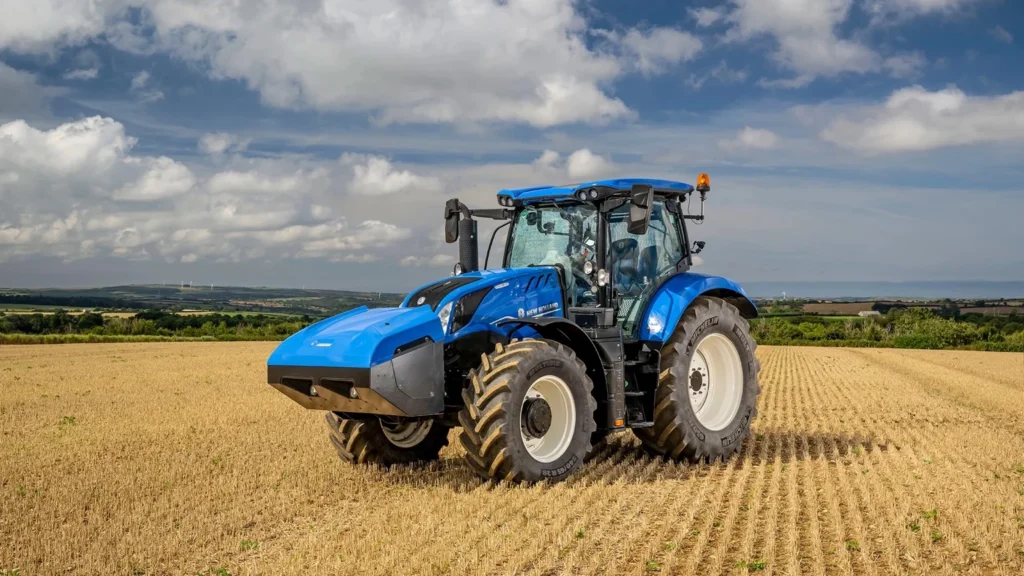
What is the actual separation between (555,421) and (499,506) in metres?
1.23

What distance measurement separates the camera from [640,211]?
7.98 metres

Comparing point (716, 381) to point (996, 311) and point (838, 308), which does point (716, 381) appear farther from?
point (838, 308)

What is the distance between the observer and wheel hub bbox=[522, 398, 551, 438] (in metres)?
7.56

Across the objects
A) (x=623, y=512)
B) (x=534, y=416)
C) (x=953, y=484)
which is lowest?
(x=953, y=484)

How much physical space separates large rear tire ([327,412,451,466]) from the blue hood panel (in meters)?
1.24

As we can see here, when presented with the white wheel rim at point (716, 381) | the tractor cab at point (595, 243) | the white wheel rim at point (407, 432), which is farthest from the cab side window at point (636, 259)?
the white wheel rim at point (407, 432)

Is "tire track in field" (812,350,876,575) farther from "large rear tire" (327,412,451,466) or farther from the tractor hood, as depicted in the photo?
"large rear tire" (327,412,451,466)

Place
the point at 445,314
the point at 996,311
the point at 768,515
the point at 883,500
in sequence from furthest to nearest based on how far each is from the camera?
the point at 996,311 < the point at 445,314 < the point at 883,500 < the point at 768,515

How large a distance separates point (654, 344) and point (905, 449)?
12.5ft

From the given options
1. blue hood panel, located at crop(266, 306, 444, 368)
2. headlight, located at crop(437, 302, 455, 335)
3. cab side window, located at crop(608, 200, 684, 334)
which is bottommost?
blue hood panel, located at crop(266, 306, 444, 368)

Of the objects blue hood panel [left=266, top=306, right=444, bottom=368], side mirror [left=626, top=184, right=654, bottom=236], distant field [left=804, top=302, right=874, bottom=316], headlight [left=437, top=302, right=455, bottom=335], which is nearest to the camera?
blue hood panel [left=266, top=306, right=444, bottom=368]

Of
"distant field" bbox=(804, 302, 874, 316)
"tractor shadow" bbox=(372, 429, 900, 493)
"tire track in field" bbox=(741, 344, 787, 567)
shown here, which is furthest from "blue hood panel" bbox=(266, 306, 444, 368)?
"distant field" bbox=(804, 302, 874, 316)

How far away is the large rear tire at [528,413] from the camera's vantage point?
721cm

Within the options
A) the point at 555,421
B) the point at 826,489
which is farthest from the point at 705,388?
the point at 555,421
